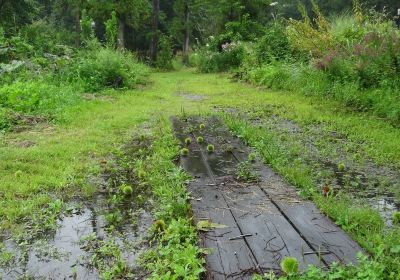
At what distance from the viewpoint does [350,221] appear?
2.92 metres

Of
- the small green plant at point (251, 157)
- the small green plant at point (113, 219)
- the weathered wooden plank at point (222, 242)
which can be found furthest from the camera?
the small green plant at point (251, 157)

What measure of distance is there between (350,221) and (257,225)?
66cm

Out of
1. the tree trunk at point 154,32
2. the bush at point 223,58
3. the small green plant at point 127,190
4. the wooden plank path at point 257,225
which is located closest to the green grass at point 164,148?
the wooden plank path at point 257,225

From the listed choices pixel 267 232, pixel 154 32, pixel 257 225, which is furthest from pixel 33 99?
pixel 154 32

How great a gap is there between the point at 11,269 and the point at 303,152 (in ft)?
10.8

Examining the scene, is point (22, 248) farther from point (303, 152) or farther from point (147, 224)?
point (303, 152)

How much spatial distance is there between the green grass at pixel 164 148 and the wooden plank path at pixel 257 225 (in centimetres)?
13

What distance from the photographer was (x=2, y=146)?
17.0ft

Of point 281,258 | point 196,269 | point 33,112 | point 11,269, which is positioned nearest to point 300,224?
point 281,258

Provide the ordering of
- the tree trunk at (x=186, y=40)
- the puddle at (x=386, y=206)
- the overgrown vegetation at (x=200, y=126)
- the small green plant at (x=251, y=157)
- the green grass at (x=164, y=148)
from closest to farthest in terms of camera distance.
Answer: the overgrown vegetation at (x=200, y=126) < the green grass at (x=164, y=148) < the puddle at (x=386, y=206) < the small green plant at (x=251, y=157) < the tree trunk at (x=186, y=40)

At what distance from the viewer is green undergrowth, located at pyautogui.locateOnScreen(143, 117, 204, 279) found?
2.41m

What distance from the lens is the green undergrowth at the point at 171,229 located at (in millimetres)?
2415

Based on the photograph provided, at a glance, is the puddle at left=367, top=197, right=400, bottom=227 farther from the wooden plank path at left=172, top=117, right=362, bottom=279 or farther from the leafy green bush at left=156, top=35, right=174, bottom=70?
the leafy green bush at left=156, top=35, right=174, bottom=70

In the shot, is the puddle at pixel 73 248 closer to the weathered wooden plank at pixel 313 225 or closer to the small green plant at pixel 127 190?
the small green plant at pixel 127 190
